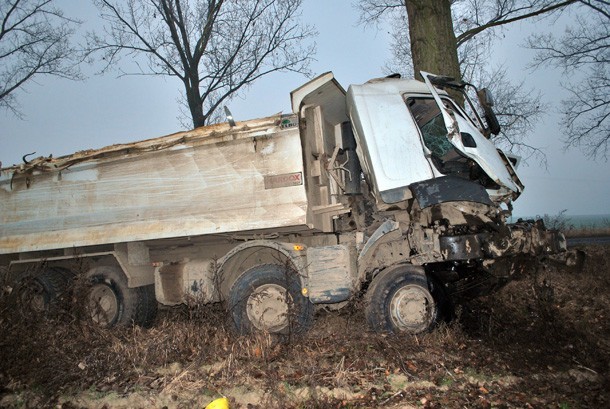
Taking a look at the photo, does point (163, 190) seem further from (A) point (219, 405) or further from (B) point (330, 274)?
(A) point (219, 405)

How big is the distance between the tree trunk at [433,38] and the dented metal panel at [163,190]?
4050 mm

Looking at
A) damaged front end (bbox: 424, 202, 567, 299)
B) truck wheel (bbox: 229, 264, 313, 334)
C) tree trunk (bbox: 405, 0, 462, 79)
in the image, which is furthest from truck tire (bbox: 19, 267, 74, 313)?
tree trunk (bbox: 405, 0, 462, 79)

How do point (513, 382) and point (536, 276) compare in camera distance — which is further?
point (536, 276)

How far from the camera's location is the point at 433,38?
26.6 feet

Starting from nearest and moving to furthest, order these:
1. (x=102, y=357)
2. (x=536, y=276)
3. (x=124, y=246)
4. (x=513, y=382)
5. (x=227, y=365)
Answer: (x=513, y=382), (x=227, y=365), (x=102, y=357), (x=536, y=276), (x=124, y=246)

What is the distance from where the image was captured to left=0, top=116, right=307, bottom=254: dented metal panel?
5.20 metres

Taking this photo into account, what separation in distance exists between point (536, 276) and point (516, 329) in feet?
2.15

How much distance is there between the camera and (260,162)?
526cm

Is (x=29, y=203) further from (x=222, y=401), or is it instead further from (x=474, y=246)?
(x=474, y=246)

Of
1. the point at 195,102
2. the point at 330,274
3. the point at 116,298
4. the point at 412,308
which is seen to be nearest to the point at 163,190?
the point at 116,298

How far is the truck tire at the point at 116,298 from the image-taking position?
619 centimetres

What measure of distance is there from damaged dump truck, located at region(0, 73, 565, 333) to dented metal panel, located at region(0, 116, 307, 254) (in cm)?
2

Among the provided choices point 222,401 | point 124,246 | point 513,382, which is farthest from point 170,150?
point 513,382

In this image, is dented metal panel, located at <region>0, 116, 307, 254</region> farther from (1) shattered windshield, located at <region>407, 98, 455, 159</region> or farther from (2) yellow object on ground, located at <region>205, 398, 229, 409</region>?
(2) yellow object on ground, located at <region>205, 398, 229, 409</region>
